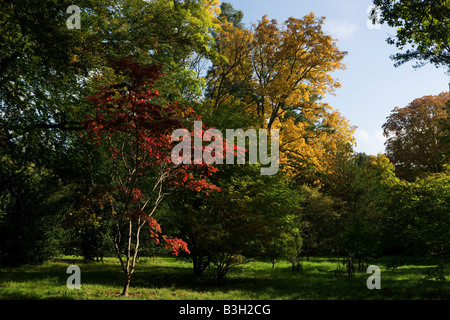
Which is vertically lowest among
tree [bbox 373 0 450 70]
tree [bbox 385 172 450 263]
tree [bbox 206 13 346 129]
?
tree [bbox 385 172 450 263]

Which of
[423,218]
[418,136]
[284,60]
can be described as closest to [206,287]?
[423,218]

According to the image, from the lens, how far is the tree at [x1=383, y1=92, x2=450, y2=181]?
28.8 metres

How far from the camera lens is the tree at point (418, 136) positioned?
28766 mm

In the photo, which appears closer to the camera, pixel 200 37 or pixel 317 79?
pixel 200 37

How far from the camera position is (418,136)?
2964cm

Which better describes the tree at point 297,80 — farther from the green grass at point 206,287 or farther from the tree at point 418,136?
the tree at point 418,136

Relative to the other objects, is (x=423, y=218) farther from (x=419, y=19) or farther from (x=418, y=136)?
(x=418, y=136)

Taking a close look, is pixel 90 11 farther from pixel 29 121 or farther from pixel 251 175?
pixel 251 175

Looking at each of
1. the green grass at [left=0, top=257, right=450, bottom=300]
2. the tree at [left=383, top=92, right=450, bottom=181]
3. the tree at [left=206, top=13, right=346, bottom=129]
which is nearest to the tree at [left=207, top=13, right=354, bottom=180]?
the tree at [left=206, top=13, right=346, bottom=129]

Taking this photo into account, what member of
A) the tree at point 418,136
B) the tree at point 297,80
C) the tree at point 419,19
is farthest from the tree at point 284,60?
the tree at point 418,136

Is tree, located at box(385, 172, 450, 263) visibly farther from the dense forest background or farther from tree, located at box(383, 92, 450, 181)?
tree, located at box(383, 92, 450, 181)

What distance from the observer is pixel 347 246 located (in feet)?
40.5
